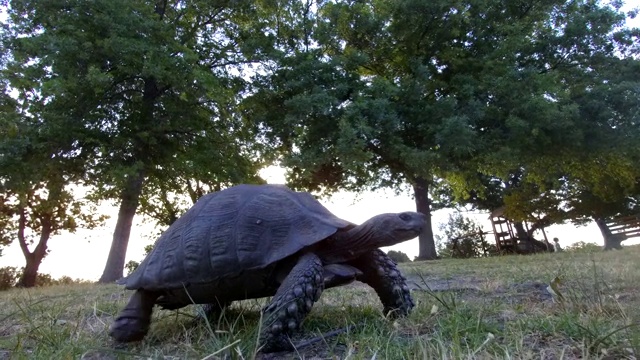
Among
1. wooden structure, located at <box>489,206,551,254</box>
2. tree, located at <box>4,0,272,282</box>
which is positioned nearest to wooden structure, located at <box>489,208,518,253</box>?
wooden structure, located at <box>489,206,551,254</box>

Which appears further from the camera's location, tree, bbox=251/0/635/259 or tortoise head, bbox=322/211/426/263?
tree, bbox=251/0/635/259

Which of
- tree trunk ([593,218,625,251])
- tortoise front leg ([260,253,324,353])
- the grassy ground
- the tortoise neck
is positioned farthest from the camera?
tree trunk ([593,218,625,251])

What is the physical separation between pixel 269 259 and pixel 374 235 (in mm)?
580

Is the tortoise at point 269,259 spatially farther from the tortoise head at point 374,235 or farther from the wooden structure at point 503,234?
the wooden structure at point 503,234

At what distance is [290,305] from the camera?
7.54ft

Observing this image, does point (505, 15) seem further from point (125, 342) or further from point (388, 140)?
point (125, 342)

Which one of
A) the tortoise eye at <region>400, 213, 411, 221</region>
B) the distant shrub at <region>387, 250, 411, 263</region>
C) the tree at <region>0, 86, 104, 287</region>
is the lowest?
the tortoise eye at <region>400, 213, 411, 221</region>

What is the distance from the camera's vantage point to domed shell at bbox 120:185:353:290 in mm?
2584

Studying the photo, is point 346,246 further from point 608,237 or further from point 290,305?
point 608,237

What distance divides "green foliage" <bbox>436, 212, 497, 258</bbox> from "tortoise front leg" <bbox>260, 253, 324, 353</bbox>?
20.2 meters

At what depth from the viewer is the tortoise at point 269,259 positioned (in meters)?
2.43

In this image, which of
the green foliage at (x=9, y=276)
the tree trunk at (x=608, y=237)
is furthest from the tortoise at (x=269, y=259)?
the tree trunk at (x=608, y=237)

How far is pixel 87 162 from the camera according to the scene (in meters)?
12.7

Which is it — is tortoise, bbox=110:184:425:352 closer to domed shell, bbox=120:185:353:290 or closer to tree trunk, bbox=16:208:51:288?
domed shell, bbox=120:185:353:290
